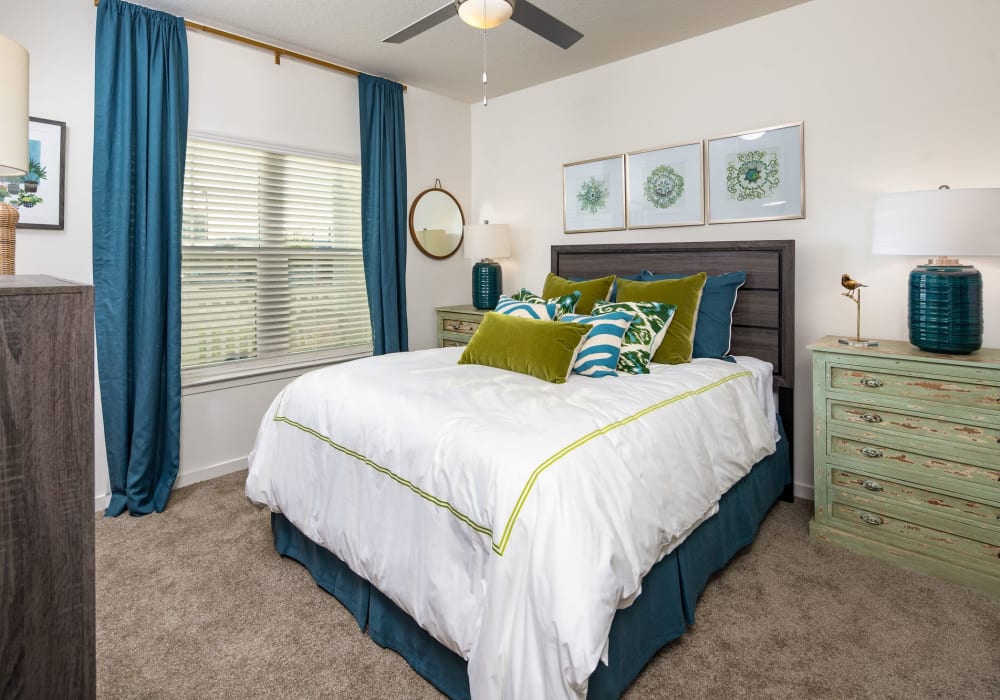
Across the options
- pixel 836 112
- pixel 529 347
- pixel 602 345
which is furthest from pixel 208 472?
pixel 836 112

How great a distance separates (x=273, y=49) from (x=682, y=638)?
12.7ft

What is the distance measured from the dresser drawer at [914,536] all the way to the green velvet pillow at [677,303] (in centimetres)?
99

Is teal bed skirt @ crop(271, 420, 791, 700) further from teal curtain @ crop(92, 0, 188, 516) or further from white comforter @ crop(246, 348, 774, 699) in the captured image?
teal curtain @ crop(92, 0, 188, 516)

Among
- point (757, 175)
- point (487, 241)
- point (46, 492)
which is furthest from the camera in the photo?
point (487, 241)

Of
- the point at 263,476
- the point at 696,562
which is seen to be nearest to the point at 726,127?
the point at 696,562

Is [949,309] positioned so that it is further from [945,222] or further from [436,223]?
[436,223]

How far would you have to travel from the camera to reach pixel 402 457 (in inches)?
68.7

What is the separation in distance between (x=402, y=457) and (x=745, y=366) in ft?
6.14

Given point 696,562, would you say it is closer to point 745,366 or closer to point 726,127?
point 745,366

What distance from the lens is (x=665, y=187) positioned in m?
3.53

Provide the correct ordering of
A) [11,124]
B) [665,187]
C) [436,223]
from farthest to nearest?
1. [436,223]
2. [665,187]
3. [11,124]

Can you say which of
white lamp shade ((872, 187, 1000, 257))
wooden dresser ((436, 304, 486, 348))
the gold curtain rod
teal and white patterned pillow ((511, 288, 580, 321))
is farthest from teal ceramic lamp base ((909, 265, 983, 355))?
the gold curtain rod

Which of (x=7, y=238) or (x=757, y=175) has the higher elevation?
(x=757, y=175)

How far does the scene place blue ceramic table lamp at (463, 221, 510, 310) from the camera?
4.21m
